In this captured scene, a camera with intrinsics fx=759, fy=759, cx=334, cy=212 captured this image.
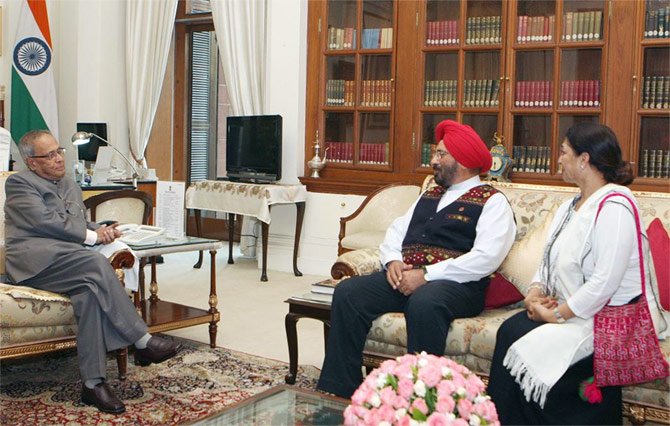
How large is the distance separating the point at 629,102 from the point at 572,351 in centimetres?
311

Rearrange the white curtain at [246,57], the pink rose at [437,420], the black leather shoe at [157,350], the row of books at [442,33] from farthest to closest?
the white curtain at [246,57]
the row of books at [442,33]
the black leather shoe at [157,350]
the pink rose at [437,420]

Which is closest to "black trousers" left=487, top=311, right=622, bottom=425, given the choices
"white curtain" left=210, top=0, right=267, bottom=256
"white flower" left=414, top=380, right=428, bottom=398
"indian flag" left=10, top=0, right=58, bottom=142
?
"white flower" left=414, top=380, right=428, bottom=398

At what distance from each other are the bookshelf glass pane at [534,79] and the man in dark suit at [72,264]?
326 centimetres

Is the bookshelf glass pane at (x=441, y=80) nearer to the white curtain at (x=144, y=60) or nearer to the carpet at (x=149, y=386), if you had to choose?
the carpet at (x=149, y=386)

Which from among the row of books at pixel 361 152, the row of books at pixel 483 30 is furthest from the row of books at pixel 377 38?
the row of books at pixel 361 152

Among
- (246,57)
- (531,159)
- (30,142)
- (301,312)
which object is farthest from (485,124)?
(30,142)

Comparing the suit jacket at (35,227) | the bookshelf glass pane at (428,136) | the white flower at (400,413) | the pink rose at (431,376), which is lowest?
the white flower at (400,413)

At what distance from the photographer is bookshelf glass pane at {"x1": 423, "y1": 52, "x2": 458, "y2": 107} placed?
19.1 ft

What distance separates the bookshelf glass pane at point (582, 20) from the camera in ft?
17.1

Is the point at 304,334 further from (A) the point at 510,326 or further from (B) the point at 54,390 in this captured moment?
(A) the point at 510,326

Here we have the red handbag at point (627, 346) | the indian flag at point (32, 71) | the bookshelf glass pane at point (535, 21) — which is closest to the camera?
the red handbag at point (627, 346)

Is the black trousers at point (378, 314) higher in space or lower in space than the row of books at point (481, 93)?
lower

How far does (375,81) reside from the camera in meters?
6.19

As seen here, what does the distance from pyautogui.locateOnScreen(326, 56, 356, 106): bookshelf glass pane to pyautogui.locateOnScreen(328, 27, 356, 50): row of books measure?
90 millimetres
